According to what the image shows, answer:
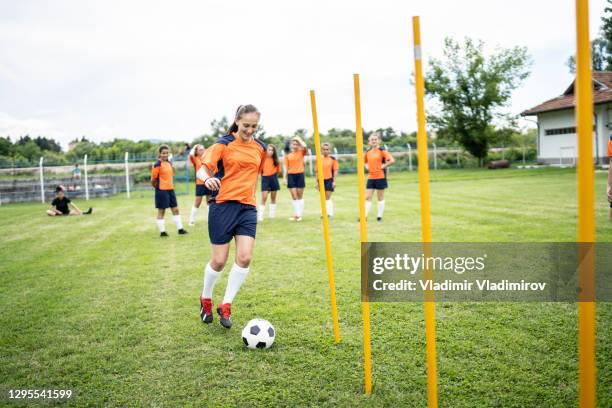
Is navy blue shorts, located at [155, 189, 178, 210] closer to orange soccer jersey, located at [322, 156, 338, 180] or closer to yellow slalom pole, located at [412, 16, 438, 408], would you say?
orange soccer jersey, located at [322, 156, 338, 180]

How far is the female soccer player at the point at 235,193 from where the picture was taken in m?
4.51

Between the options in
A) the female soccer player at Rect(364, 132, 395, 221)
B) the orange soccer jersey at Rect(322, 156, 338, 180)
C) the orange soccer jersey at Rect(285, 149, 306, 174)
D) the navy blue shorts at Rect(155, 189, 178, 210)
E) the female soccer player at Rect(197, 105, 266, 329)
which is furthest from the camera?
the orange soccer jersey at Rect(285, 149, 306, 174)

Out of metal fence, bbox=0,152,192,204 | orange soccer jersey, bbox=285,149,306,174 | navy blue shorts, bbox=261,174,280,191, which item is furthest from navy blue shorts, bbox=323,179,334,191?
metal fence, bbox=0,152,192,204

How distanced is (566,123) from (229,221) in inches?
1496

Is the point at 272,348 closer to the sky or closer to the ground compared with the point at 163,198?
closer to the ground

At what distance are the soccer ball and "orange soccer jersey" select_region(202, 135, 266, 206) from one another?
1281 mm

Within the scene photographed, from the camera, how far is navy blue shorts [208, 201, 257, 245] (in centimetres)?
454

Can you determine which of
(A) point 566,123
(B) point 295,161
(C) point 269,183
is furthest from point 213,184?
(A) point 566,123

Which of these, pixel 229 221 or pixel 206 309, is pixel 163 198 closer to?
pixel 206 309

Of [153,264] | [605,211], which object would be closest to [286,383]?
[153,264]

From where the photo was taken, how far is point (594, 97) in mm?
33781

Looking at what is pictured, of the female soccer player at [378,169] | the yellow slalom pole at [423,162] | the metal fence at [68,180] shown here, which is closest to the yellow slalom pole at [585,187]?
the yellow slalom pole at [423,162]

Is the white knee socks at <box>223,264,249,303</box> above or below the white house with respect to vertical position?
below

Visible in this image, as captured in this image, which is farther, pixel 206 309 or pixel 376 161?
pixel 376 161
